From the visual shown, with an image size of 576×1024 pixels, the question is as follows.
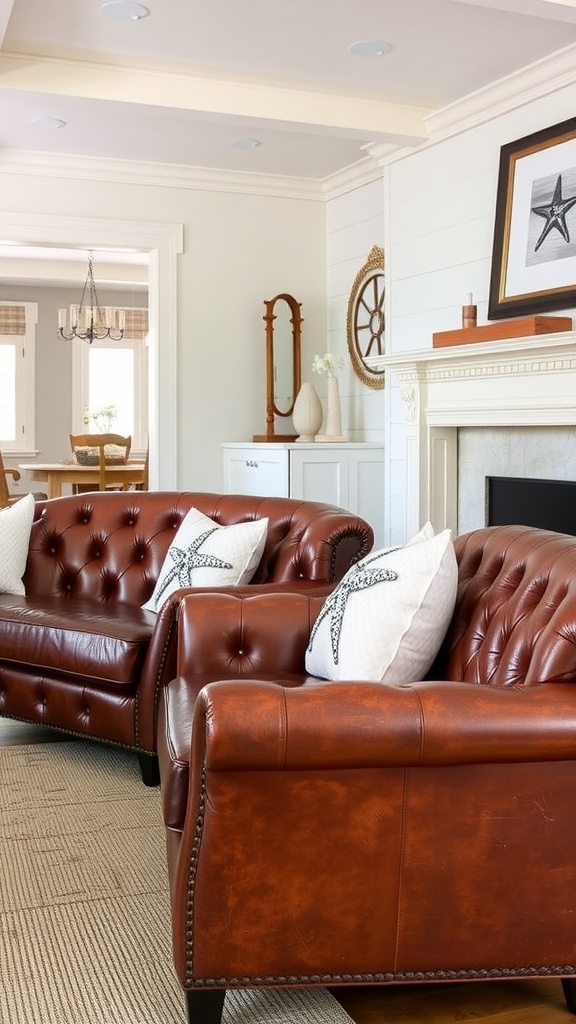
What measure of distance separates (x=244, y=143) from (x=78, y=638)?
3477 mm

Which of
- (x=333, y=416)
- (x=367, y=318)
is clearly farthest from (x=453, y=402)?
(x=367, y=318)

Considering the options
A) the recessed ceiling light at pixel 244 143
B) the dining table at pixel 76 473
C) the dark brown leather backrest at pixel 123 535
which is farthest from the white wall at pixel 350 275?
the dark brown leather backrest at pixel 123 535

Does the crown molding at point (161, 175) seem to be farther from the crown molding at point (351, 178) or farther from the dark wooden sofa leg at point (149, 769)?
the dark wooden sofa leg at point (149, 769)

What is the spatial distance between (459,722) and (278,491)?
4.37m

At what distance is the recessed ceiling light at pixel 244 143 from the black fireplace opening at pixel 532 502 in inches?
90.7

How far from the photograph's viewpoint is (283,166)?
6.35 m

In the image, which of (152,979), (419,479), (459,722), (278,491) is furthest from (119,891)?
(278,491)

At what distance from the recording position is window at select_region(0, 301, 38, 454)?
10.5 m

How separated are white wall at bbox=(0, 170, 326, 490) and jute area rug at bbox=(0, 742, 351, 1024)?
3.45 meters

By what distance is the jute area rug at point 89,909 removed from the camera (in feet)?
6.42

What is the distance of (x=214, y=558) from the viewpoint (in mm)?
→ 3447

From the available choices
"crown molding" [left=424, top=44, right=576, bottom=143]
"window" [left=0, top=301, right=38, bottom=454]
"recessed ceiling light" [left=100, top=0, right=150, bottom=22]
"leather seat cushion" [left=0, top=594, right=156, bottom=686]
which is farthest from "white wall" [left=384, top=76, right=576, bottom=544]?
"window" [left=0, top=301, right=38, bottom=454]

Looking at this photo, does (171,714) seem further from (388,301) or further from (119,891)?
(388,301)

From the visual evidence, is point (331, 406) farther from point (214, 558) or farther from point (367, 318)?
point (214, 558)
